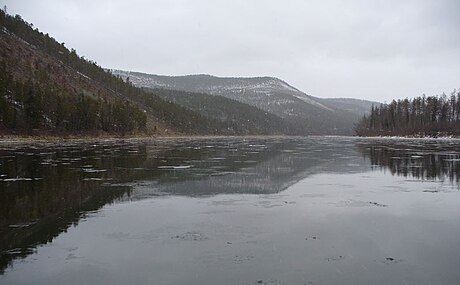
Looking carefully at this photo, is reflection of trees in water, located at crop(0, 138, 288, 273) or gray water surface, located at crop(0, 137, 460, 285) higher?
reflection of trees in water, located at crop(0, 138, 288, 273)

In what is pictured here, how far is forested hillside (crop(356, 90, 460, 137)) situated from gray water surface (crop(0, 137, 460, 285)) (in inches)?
4194

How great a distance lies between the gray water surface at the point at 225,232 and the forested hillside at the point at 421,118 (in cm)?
10654

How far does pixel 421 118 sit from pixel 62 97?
11632 centimetres

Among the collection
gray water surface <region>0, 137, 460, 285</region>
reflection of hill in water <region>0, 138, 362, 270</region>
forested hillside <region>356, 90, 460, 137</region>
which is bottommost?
gray water surface <region>0, 137, 460, 285</region>

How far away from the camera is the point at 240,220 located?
39.7 ft

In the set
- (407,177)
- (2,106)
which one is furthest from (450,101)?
(2,106)

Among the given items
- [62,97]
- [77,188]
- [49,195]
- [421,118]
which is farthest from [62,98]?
[421,118]

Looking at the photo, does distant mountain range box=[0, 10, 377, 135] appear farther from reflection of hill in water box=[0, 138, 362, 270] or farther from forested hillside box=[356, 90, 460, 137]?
forested hillside box=[356, 90, 460, 137]

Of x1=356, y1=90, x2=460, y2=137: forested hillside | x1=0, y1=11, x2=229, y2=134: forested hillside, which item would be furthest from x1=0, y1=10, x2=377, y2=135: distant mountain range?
x1=356, y1=90, x2=460, y2=137: forested hillside

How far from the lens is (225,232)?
10.6 metres

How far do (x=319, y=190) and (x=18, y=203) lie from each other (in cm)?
1317

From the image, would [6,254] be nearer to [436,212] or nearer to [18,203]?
[18,203]

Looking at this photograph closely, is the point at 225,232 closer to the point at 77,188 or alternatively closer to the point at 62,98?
the point at 77,188

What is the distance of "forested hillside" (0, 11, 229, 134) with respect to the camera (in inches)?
2867
